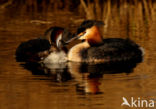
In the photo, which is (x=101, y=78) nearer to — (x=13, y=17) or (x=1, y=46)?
(x=1, y=46)

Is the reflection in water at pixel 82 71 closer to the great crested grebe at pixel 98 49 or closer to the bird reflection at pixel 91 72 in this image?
the bird reflection at pixel 91 72

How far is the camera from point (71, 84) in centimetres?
878

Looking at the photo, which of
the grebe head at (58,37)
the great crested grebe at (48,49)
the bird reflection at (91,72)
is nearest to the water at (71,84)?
the bird reflection at (91,72)

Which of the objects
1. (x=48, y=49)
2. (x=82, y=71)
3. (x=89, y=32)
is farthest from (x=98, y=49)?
(x=82, y=71)

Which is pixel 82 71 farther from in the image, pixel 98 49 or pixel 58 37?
pixel 58 37

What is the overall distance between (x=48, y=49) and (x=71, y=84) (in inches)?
104

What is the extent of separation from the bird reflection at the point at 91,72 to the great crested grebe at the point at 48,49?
0.38 m

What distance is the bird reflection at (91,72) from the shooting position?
8.44 m

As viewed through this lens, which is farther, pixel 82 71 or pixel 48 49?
pixel 48 49

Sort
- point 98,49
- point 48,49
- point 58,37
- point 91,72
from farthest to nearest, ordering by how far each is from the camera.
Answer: point 58,37 < point 48,49 < point 98,49 < point 91,72

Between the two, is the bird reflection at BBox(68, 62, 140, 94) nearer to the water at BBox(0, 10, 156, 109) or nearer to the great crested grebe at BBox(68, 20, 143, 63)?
the water at BBox(0, 10, 156, 109)

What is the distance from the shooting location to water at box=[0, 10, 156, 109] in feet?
24.7

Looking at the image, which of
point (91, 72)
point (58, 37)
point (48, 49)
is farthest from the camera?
point (58, 37)

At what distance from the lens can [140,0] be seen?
1938cm
